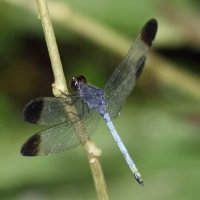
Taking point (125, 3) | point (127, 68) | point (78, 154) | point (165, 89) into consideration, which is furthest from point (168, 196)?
point (125, 3)

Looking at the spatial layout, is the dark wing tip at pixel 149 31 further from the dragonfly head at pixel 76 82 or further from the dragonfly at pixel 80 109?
the dragonfly head at pixel 76 82

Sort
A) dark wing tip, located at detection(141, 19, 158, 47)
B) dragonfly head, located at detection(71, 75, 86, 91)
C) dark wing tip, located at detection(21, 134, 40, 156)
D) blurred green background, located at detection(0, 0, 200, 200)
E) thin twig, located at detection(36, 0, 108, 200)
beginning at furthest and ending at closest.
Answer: blurred green background, located at detection(0, 0, 200, 200) < dark wing tip, located at detection(141, 19, 158, 47) < dragonfly head, located at detection(71, 75, 86, 91) < dark wing tip, located at detection(21, 134, 40, 156) < thin twig, located at detection(36, 0, 108, 200)

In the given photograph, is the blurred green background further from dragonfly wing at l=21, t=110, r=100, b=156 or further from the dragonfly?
dragonfly wing at l=21, t=110, r=100, b=156

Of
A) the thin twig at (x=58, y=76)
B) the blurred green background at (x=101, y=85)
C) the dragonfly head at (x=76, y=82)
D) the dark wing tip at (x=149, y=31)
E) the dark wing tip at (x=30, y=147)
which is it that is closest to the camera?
the thin twig at (x=58, y=76)

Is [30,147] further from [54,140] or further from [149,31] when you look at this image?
[149,31]

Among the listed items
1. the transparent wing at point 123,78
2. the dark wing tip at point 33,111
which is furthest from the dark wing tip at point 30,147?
the transparent wing at point 123,78

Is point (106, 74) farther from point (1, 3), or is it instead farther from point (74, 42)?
point (1, 3)

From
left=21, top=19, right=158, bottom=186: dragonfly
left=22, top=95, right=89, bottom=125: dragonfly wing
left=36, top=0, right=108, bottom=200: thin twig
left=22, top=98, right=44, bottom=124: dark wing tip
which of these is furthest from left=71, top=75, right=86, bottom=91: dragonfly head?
left=36, top=0, right=108, bottom=200: thin twig
